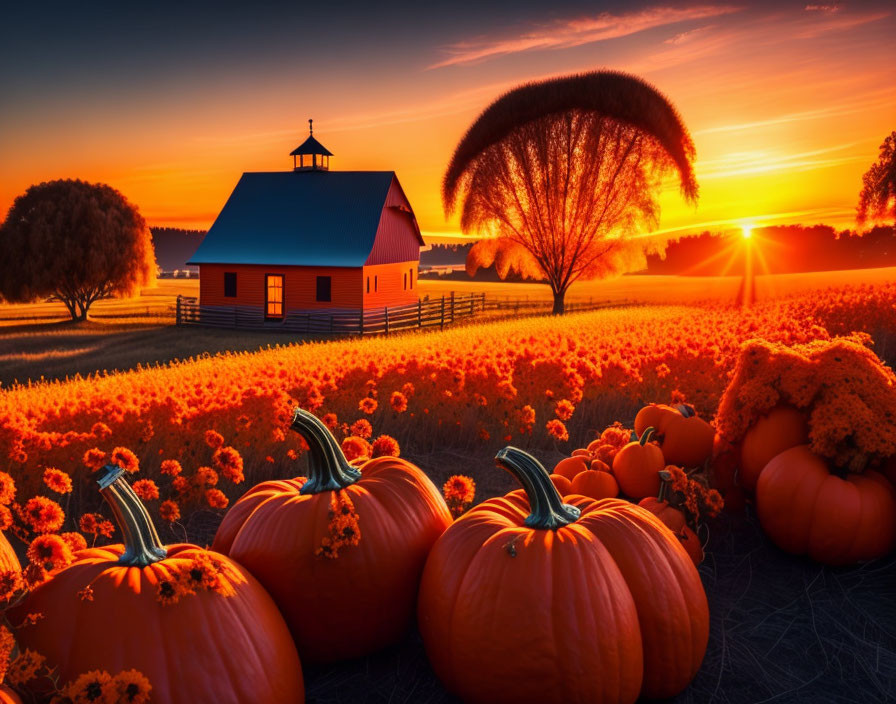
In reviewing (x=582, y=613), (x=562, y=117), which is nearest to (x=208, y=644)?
(x=582, y=613)

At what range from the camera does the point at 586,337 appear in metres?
12.7

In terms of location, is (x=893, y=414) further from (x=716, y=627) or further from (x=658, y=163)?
(x=658, y=163)

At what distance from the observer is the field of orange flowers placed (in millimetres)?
5949

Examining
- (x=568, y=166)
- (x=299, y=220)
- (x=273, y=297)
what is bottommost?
(x=273, y=297)

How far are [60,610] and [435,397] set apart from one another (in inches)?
218

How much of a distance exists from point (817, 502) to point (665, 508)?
0.99m

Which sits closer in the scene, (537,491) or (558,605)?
(558,605)

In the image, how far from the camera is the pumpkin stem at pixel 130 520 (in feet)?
9.50

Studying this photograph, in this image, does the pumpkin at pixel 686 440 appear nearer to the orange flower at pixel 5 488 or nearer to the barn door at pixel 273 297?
the orange flower at pixel 5 488

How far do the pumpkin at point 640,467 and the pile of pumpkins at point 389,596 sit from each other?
1.44 meters

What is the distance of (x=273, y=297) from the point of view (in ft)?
105

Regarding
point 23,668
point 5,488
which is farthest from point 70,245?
point 23,668

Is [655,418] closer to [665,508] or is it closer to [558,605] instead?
[665,508]

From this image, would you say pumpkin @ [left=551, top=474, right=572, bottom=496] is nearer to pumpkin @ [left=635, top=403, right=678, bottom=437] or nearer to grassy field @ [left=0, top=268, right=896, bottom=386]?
pumpkin @ [left=635, top=403, right=678, bottom=437]
